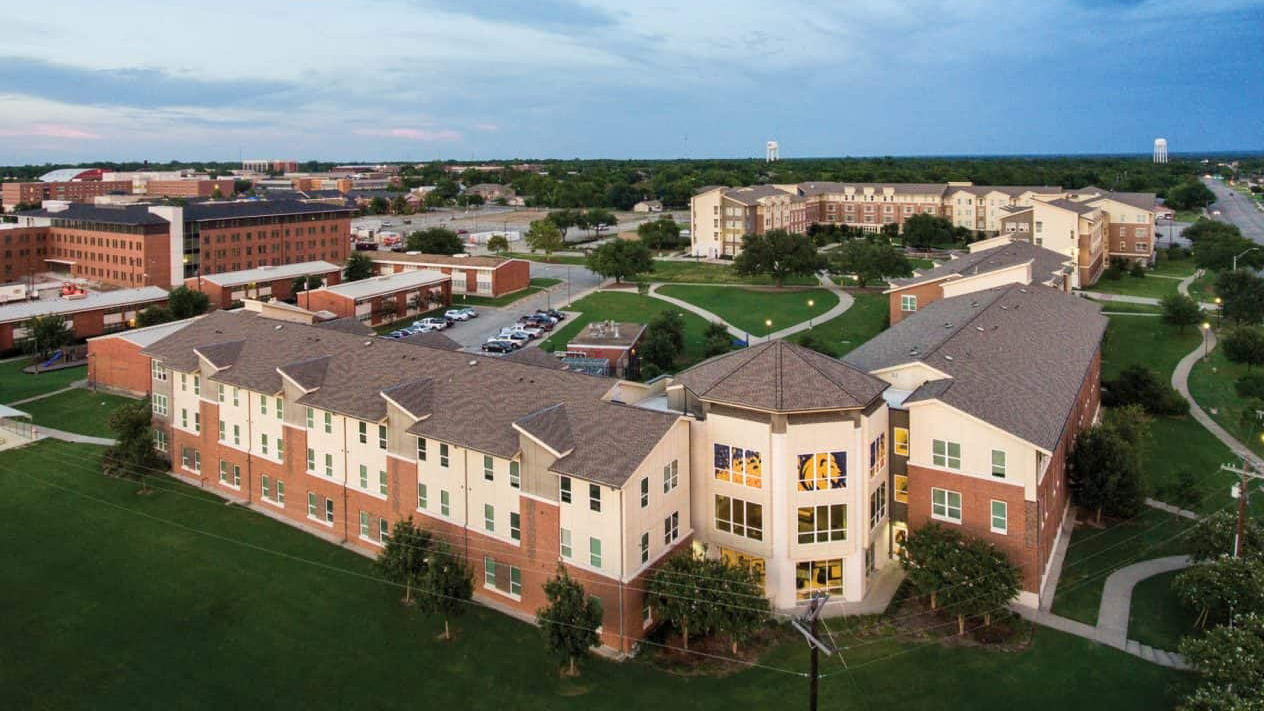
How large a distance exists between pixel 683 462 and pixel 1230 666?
15.3 m

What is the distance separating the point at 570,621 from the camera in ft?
78.6

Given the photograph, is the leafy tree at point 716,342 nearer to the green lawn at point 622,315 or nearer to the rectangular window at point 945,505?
the green lawn at point 622,315

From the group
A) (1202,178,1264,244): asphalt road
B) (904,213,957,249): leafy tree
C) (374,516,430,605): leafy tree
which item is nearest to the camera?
(374,516,430,605): leafy tree

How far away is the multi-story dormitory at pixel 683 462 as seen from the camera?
26.5 m

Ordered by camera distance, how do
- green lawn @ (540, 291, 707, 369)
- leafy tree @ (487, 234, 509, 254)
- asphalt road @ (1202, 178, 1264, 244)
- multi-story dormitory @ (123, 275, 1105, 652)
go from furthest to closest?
asphalt road @ (1202, 178, 1264, 244) < leafy tree @ (487, 234, 509, 254) < green lawn @ (540, 291, 707, 369) < multi-story dormitory @ (123, 275, 1105, 652)

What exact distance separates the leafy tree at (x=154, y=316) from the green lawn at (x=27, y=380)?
314 inches

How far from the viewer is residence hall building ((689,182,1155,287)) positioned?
84.2 meters

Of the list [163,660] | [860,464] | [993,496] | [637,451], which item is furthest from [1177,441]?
[163,660]

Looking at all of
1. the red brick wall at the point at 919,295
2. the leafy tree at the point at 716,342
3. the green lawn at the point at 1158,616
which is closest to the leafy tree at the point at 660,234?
the leafy tree at the point at 716,342

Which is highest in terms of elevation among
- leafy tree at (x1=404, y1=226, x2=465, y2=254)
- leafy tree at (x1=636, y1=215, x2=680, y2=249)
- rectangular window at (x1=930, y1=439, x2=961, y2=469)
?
leafy tree at (x1=636, y1=215, x2=680, y2=249)

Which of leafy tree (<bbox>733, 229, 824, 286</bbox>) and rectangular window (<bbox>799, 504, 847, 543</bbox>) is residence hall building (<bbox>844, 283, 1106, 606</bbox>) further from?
leafy tree (<bbox>733, 229, 824, 286</bbox>)

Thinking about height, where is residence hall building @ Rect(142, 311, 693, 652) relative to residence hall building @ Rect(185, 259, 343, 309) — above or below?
below

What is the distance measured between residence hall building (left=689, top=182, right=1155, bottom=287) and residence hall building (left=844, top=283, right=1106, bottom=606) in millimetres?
45316

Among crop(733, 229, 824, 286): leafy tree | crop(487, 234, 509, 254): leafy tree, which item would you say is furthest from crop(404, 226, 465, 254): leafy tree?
crop(733, 229, 824, 286): leafy tree
